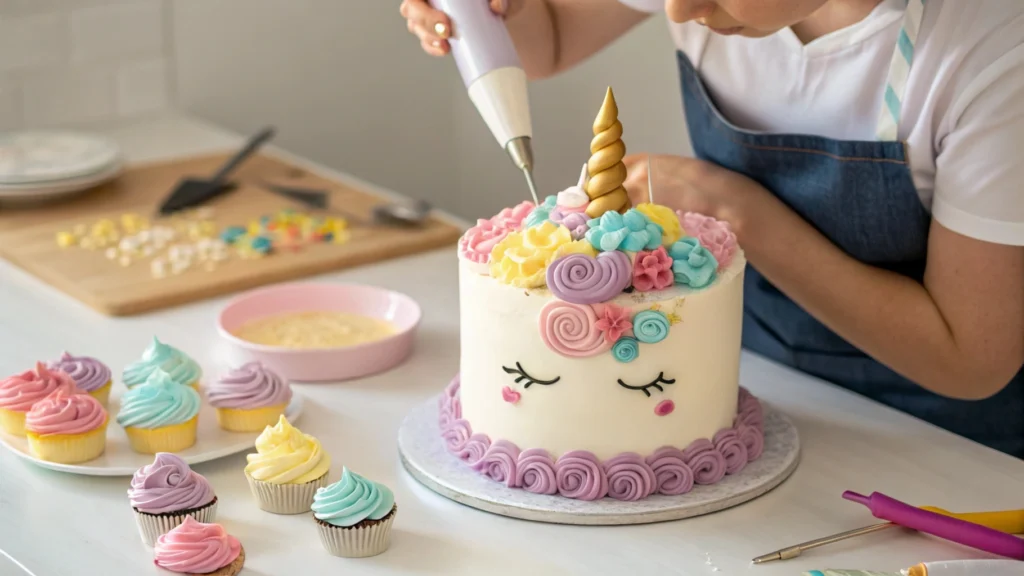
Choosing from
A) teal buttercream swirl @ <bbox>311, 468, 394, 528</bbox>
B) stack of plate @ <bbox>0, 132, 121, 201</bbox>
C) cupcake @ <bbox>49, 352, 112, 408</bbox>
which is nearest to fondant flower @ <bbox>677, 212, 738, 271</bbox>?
teal buttercream swirl @ <bbox>311, 468, 394, 528</bbox>

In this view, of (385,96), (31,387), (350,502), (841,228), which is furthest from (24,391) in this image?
(385,96)

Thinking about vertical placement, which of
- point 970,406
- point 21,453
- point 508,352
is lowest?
point 970,406

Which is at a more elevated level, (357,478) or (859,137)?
(859,137)

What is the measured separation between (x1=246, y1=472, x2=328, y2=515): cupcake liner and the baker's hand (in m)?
0.45

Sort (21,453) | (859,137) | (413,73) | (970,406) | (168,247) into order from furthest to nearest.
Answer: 1. (413,73)
2. (168,247)
3. (970,406)
4. (859,137)
5. (21,453)

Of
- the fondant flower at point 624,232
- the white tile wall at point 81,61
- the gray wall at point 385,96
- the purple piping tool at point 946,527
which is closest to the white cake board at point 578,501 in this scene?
the purple piping tool at point 946,527

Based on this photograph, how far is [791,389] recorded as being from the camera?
1.38m

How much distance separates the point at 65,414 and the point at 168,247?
24.2 inches

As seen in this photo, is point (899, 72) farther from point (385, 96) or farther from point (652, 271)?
point (385, 96)

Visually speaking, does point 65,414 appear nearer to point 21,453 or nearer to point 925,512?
point 21,453

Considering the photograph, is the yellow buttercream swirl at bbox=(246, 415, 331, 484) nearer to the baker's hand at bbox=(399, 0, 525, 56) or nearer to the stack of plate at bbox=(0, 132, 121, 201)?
the baker's hand at bbox=(399, 0, 525, 56)

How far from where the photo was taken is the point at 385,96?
273cm

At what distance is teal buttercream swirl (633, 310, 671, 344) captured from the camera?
3.48 feet

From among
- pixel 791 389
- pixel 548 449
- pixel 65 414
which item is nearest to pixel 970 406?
pixel 791 389
